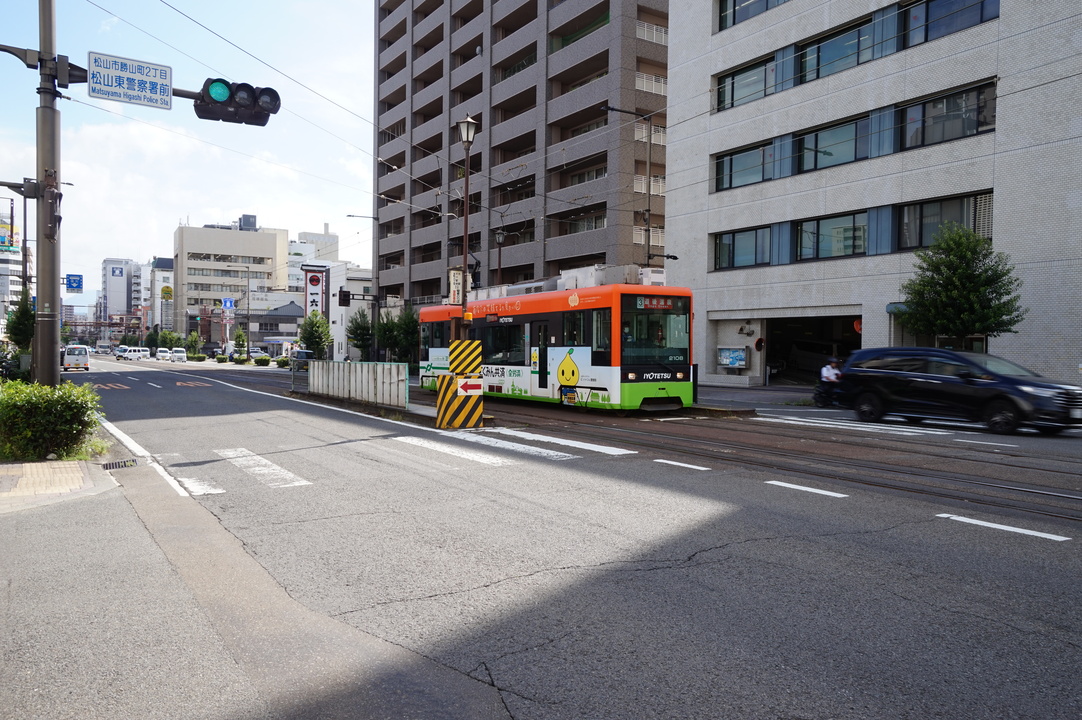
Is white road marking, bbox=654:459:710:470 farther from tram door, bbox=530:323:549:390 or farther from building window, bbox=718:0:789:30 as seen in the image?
building window, bbox=718:0:789:30

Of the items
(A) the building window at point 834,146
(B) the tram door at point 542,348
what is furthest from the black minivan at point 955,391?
(A) the building window at point 834,146

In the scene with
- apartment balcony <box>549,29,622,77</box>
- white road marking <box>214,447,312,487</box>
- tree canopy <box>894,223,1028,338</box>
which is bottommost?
white road marking <box>214,447,312,487</box>

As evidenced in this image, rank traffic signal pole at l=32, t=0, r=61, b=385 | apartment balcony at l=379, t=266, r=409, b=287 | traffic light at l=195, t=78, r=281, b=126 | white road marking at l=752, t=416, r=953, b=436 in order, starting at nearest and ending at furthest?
1. traffic signal pole at l=32, t=0, r=61, b=385
2. traffic light at l=195, t=78, r=281, b=126
3. white road marking at l=752, t=416, r=953, b=436
4. apartment balcony at l=379, t=266, r=409, b=287

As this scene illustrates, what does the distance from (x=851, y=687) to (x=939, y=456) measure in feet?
28.2

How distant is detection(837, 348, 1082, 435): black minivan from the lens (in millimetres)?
13906

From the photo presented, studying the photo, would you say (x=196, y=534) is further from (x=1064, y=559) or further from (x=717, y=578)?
(x=1064, y=559)

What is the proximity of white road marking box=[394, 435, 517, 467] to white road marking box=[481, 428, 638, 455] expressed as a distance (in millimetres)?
1551

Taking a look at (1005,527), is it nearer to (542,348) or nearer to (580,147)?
(542,348)

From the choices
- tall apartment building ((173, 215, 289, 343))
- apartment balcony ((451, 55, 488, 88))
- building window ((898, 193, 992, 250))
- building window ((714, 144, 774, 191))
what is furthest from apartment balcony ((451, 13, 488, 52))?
tall apartment building ((173, 215, 289, 343))

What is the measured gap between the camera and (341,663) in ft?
12.2

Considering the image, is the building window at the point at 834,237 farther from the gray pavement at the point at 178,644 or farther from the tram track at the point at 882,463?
the gray pavement at the point at 178,644

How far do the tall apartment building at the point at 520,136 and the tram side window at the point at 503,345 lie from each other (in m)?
12.1

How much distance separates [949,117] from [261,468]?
2625cm

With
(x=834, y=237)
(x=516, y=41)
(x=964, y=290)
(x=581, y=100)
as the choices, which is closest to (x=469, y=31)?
(x=516, y=41)
